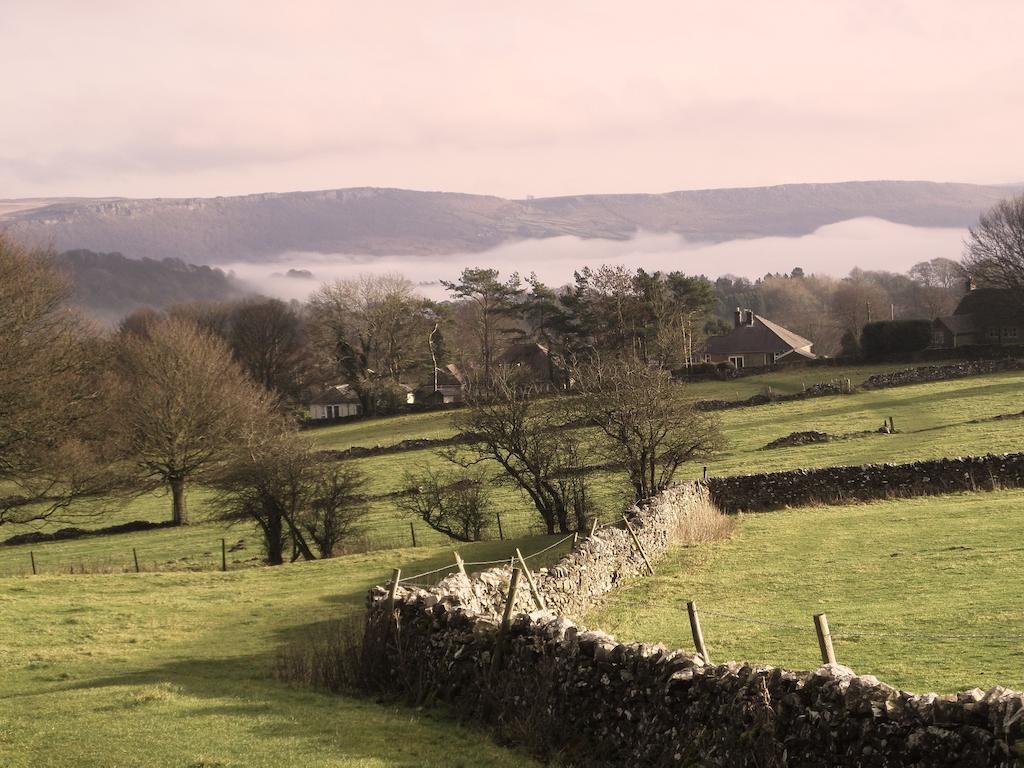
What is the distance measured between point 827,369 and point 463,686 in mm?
66731

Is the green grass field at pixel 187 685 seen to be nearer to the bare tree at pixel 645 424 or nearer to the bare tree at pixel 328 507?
the bare tree at pixel 328 507

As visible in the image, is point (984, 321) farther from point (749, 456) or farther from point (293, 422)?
point (293, 422)

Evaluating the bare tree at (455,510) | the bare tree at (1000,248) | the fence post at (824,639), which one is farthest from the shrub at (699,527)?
the bare tree at (1000,248)

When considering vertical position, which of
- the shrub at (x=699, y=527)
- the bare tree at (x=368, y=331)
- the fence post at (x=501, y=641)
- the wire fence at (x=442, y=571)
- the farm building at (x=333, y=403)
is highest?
the bare tree at (x=368, y=331)

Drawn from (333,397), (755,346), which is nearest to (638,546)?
(755,346)

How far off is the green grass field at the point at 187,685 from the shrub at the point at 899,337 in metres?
55.4

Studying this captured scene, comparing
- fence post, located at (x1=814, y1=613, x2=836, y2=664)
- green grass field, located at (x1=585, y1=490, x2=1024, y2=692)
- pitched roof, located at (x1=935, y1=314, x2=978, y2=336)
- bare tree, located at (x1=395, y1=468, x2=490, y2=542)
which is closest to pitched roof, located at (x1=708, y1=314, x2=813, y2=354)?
pitched roof, located at (x1=935, y1=314, x2=978, y2=336)

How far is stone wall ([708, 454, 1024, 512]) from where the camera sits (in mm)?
36031

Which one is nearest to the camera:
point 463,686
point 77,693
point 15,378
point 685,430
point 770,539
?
point 463,686

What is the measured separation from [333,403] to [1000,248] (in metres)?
63.0

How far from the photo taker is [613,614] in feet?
68.3

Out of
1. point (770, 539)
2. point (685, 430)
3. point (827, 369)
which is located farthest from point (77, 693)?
point (827, 369)

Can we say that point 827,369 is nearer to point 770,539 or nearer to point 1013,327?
point 1013,327

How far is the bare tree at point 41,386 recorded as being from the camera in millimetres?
33344
